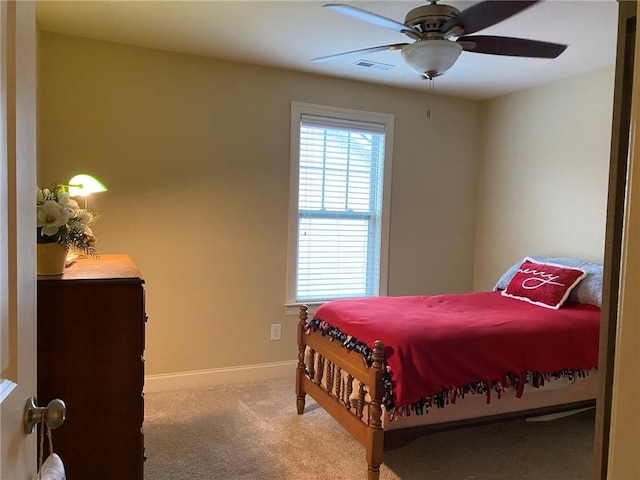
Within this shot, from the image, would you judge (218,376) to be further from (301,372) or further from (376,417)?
(376,417)

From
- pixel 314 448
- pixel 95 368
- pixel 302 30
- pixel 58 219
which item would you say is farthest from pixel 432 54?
pixel 314 448

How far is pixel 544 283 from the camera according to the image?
317 cm

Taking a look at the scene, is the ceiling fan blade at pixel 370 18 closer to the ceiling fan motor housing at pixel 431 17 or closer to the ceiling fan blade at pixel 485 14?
the ceiling fan motor housing at pixel 431 17

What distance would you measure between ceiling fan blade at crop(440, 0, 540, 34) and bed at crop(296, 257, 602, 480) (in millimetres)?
1390

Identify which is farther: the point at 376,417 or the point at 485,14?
the point at 376,417

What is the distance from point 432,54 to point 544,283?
1811 mm

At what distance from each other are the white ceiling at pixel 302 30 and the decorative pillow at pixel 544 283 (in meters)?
1.41

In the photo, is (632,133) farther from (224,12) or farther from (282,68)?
(282,68)

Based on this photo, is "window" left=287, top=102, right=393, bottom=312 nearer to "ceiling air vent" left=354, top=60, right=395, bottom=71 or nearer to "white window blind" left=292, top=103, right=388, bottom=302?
"white window blind" left=292, top=103, right=388, bottom=302

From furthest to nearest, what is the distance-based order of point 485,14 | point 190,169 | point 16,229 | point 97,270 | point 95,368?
point 190,169 → point 485,14 → point 97,270 → point 95,368 → point 16,229

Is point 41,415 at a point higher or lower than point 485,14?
lower

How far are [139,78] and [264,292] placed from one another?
173 cm

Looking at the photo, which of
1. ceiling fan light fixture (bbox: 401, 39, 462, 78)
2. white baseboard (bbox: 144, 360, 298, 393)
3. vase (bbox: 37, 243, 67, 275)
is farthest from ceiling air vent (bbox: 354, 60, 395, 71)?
vase (bbox: 37, 243, 67, 275)

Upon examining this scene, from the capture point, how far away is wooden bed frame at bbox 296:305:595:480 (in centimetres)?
223
